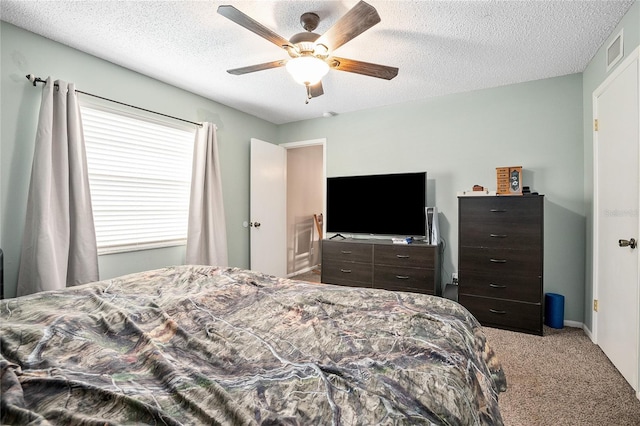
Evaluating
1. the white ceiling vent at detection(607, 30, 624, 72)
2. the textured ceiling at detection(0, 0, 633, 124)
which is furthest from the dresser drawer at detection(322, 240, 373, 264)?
the white ceiling vent at detection(607, 30, 624, 72)

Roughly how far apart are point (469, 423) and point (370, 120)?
3823 mm

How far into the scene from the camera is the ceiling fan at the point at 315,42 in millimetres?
1709

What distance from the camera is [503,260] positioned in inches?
116

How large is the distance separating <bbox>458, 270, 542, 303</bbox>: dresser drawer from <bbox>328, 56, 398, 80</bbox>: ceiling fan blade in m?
2.05

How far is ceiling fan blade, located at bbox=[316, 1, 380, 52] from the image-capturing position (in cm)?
163

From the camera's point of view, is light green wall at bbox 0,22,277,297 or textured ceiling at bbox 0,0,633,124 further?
light green wall at bbox 0,22,277,297

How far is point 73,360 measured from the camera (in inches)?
36.9

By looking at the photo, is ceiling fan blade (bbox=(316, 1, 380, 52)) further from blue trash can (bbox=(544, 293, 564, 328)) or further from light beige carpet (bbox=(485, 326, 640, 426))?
blue trash can (bbox=(544, 293, 564, 328))

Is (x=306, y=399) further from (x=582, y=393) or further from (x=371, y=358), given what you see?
(x=582, y=393)

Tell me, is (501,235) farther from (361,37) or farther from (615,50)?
(361,37)

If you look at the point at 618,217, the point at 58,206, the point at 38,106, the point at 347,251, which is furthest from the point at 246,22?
the point at 618,217

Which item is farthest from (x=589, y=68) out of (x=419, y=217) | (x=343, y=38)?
(x=343, y=38)

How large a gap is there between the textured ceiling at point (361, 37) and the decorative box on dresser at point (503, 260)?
1.25 metres

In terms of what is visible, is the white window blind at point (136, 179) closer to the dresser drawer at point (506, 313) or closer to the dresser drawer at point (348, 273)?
the dresser drawer at point (348, 273)
